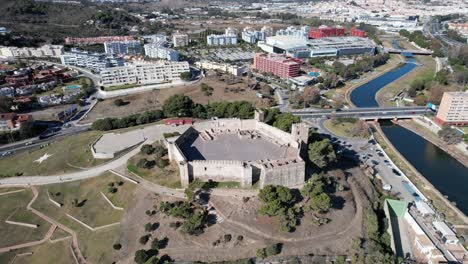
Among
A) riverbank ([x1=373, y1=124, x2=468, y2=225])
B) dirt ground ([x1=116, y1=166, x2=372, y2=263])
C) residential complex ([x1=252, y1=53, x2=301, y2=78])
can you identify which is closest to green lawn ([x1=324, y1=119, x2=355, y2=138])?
riverbank ([x1=373, y1=124, x2=468, y2=225])

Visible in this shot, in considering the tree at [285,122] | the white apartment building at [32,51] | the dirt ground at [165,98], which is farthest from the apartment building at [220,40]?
the tree at [285,122]

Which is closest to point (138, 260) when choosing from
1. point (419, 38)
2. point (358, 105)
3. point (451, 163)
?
point (451, 163)

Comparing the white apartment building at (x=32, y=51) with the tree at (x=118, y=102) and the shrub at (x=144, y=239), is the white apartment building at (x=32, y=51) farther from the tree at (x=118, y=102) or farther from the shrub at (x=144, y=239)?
the shrub at (x=144, y=239)

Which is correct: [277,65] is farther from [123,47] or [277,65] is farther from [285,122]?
[123,47]

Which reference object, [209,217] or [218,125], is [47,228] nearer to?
[209,217]

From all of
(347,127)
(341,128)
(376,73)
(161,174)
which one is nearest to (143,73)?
(161,174)

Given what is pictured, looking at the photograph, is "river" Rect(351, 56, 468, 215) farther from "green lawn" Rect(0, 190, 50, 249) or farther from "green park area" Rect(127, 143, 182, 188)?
"green lawn" Rect(0, 190, 50, 249)
